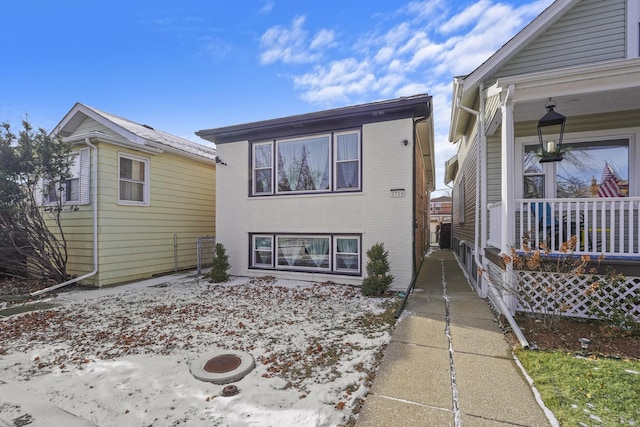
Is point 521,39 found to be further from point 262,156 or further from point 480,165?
point 262,156

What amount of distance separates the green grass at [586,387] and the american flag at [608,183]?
3617mm

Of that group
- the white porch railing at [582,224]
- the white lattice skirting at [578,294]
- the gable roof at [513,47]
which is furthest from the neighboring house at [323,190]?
the white lattice skirting at [578,294]

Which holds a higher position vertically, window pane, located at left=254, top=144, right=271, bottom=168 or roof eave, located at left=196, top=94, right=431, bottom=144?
roof eave, located at left=196, top=94, right=431, bottom=144

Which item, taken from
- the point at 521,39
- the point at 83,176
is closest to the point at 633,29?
the point at 521,39

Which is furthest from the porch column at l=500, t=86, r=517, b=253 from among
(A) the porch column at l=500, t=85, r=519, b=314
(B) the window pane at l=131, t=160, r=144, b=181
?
(B) the window pane at l=131, t=160, r=144, b=181

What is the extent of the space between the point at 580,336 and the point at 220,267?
291 inches

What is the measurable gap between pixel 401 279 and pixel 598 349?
12.0 feet

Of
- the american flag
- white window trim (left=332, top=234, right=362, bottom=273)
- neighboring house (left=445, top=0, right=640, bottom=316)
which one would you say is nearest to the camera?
neighboring house (left=445, top=0, right=640, bottom=316)

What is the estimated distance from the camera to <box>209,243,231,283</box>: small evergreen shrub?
25.9 ft

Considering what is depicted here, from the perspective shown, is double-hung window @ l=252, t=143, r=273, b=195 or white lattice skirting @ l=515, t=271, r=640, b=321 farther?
double-hung window @ l=252, t=143, r=273, b=195

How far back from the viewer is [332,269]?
7.68 meters

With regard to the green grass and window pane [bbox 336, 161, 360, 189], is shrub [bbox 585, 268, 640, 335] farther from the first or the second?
window pane [bbox 336, 161, 360, 189]

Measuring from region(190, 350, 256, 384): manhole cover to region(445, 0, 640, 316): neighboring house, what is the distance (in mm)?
4298

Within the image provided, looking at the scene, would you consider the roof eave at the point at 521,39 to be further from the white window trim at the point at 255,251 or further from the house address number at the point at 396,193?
the white window trim at the point at 255,251
